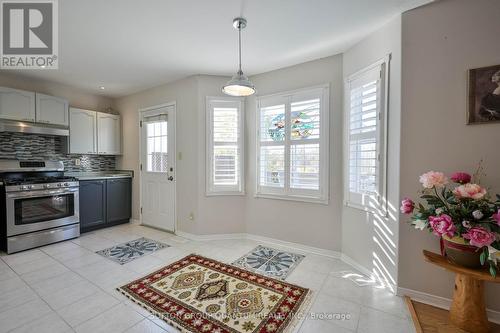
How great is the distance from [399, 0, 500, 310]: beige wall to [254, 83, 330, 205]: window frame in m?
0.94

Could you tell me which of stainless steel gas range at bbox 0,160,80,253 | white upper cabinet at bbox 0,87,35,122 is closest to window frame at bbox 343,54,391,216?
stainless steel gas range at bbox 0,160,80,253

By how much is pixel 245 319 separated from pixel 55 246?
10.4ft

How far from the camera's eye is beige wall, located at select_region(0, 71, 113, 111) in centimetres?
350

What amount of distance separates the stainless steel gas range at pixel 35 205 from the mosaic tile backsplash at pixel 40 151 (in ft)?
0.58

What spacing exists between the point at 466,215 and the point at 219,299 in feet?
6.81

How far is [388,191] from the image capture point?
220cm

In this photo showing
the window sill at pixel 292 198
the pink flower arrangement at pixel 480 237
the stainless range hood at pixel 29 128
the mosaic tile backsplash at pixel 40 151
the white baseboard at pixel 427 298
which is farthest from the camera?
the mosaic tile backsplash at pixel 40 151

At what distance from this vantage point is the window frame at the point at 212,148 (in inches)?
137

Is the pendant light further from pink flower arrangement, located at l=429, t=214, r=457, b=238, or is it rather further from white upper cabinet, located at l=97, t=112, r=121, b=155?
white upper cabinet, located at l=97, t=112, r=121, b=155

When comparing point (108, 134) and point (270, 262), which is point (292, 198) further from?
point (108, 134)

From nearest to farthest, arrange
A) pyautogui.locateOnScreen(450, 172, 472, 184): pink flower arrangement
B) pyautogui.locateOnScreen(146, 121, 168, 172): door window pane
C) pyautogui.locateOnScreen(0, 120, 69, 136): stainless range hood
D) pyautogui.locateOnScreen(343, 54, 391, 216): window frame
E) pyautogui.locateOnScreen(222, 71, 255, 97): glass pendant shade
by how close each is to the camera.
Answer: pyautogui.locateOnScreen(450, 172, 472, 184): pink flower arrangement < pyautogui.locateOnScreen(222, 71, 255, 97): glass pendant shade < pyautogui.locateOnScreen(343, 54, 391, 216): window frame < pyautogui.locateOnScreen(0, 120, 69, 136): stainless range hood < pyautogui.locateOnScreen(146, 121, 168, 172): door window pane

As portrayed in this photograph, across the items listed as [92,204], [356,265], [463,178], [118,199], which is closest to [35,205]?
[92,204]

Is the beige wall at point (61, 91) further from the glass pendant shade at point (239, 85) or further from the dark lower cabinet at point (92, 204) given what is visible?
the glass pendant shade at point (239, 85)

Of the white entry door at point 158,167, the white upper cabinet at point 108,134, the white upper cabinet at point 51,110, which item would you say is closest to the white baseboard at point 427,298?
the white entry door at point 158,167
